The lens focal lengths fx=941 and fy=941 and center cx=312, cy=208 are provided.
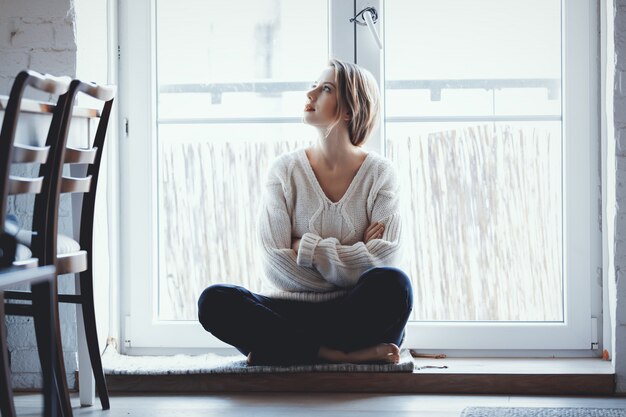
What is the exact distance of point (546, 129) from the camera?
3.03 meters

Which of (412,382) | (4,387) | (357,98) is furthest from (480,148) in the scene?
(4,387)

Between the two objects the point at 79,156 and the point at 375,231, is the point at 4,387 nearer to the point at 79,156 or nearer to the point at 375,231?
the point at 79,156

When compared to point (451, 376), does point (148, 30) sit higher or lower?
higher

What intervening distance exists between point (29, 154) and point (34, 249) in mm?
259

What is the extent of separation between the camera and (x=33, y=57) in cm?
278

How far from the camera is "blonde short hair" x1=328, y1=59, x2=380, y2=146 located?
2.87m

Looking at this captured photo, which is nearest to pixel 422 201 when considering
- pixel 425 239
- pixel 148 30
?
pixel 425 239

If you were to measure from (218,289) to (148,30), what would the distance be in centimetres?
91

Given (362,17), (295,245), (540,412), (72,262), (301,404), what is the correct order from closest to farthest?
(72,262) → (540,412) → (301,404) → (295,245) → (362,17)

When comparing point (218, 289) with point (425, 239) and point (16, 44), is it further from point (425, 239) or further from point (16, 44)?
point (16, 44)

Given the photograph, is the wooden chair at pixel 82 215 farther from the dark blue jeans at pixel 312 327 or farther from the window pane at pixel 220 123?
the window pane at pixel 220 123

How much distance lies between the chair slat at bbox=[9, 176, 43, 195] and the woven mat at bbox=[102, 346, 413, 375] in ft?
2.90

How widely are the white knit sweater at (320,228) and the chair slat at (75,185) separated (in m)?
0.66

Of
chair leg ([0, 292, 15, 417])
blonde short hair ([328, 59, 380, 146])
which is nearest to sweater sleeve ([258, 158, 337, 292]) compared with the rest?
blonde short hair ([328, 59, 380, 146])
